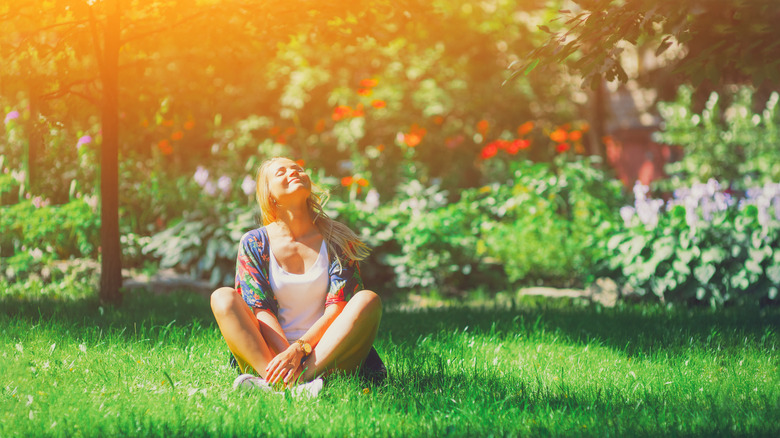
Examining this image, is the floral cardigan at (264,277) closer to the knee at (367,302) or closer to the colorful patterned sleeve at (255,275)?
the colorful patterned sleeve at (255,275)

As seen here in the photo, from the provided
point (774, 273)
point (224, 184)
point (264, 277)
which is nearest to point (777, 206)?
point (774, 273)

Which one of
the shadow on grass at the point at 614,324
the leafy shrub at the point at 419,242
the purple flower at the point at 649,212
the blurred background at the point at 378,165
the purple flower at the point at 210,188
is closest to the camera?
the shadow on grass at the point at 614,324

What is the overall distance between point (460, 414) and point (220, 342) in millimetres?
1622

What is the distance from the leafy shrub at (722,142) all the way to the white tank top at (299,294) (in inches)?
275

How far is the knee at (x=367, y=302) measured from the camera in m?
3.11

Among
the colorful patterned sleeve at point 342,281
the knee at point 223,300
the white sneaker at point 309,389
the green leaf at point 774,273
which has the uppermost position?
the knee at point 223,300

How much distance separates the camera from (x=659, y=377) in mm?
3531

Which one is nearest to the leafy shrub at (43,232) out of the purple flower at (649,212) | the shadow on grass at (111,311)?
the shadow on grass at (111,311)

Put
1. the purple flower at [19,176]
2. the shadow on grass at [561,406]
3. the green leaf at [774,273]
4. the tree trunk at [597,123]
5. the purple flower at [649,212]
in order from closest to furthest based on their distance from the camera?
the shadow on grass at [561,406] < the green leaf at [774,273] < the purple flower at [649,212] < the purple flower at [19,176] < the tree trunk at [597,123]

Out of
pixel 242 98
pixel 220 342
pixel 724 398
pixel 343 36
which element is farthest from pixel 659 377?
pixel 242 98

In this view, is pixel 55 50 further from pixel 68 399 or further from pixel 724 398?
pixel 724 398

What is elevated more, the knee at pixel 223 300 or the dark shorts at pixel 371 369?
the knee at pixel 223 300

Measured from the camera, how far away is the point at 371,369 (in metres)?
3.40

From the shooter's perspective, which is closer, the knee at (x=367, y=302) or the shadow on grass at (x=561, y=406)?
the shadow on grass at (x=561, y=406)
